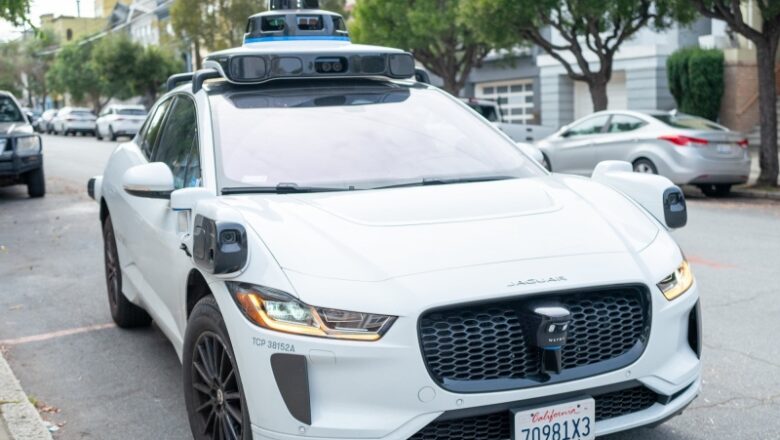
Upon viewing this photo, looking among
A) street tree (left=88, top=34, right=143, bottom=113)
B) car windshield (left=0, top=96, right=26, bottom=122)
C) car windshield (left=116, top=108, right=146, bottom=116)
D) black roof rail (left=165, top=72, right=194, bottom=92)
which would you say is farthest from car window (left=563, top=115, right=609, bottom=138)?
street tree (left=88, top=34, right=143, bottom=113)

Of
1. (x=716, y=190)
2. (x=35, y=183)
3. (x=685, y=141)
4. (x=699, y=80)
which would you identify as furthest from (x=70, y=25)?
(x=685, y=141)

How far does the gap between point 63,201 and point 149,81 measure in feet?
134

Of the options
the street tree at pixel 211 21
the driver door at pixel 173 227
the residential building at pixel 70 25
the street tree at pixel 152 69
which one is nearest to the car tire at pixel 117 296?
the driver door at pixel 173 227

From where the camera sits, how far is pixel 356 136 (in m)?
4.55

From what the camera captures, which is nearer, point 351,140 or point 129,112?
point 351,140

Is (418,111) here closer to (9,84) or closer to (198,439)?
(198,439)

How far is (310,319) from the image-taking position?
3.23m

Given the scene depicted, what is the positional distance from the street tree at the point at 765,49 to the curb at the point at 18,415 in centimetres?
1303

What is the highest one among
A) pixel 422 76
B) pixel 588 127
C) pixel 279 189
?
pixel 422 76

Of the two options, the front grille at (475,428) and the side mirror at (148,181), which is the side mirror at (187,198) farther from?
the front grille at (475,428)

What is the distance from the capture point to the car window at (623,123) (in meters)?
15.4

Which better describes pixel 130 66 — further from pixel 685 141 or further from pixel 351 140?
pixel 351 140

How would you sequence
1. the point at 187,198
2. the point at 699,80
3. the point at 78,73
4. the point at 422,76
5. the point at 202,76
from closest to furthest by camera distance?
1. the point at 187,198
2. the point at 202,76
3. the point at 422,76
4. the point at 699,80
5. the point at 78,73

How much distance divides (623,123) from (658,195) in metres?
11.9
